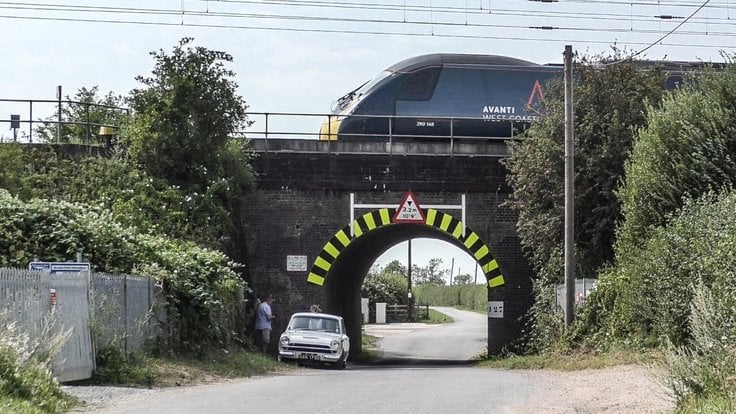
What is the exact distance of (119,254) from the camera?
2141 centimetres

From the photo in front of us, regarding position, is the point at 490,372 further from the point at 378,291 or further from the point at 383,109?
the point at 378,291

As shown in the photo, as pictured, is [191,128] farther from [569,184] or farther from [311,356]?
[569,184]

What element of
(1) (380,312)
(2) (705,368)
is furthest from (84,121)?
(1) (380,312)

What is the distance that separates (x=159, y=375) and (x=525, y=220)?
1336 cm

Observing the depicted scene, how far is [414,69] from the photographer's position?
3500 centimetres

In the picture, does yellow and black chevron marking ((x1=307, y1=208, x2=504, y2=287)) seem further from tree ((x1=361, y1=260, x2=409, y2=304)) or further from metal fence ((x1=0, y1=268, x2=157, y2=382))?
tree ((x1=361, y1=260, x2=409, y2=304))

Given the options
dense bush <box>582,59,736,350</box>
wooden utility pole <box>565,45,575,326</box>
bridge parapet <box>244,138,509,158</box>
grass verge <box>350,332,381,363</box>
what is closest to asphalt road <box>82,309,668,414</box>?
dense bush <box>582,59,736,350</box>

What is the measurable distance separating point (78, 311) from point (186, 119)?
12.0 meters

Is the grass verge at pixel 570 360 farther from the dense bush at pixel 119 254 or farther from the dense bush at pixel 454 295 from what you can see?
the dense bush at pixel 454 295

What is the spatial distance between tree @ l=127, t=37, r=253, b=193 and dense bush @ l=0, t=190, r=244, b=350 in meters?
4.37

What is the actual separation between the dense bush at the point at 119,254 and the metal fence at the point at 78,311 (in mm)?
1175

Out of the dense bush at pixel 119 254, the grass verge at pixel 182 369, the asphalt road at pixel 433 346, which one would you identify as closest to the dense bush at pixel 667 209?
the grass verge at pixel 182 369

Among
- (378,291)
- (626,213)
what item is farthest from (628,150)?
(378,291)

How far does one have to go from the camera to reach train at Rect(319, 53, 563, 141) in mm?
34250
